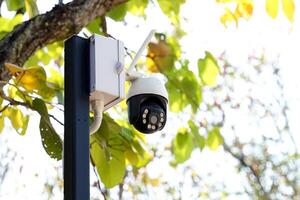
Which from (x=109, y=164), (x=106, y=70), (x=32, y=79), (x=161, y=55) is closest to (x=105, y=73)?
(x=106, y=70)

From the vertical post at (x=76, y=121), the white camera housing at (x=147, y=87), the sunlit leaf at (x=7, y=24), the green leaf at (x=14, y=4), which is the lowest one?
the vertical post at (x=76, y=121)

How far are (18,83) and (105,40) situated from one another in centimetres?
26

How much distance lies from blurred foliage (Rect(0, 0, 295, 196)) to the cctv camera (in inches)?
8.2

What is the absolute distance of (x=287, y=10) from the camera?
1.80m

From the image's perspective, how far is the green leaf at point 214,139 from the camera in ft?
7.95

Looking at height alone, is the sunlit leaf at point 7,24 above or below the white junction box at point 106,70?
above

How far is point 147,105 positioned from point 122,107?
4.94 ft

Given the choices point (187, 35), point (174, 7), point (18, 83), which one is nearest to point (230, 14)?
point (174, 7)

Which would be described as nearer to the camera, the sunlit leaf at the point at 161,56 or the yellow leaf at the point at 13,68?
the yellow leaf at the point at 13,68

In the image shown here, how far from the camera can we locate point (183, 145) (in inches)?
88.7

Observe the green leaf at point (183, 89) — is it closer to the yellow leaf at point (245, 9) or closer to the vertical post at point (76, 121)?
the yellow leaf at point (245, 9)

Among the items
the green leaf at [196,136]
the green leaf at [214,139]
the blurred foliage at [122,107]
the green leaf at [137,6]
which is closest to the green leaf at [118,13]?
the blurred foliage at [122,107]

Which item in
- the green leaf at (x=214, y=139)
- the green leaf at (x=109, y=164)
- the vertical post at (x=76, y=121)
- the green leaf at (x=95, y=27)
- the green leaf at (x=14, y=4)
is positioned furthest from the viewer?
the green leaf at (x=214, y=139)

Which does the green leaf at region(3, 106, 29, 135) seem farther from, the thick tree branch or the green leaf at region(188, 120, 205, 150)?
the green leaf at region(188, 120, 205, 150)
